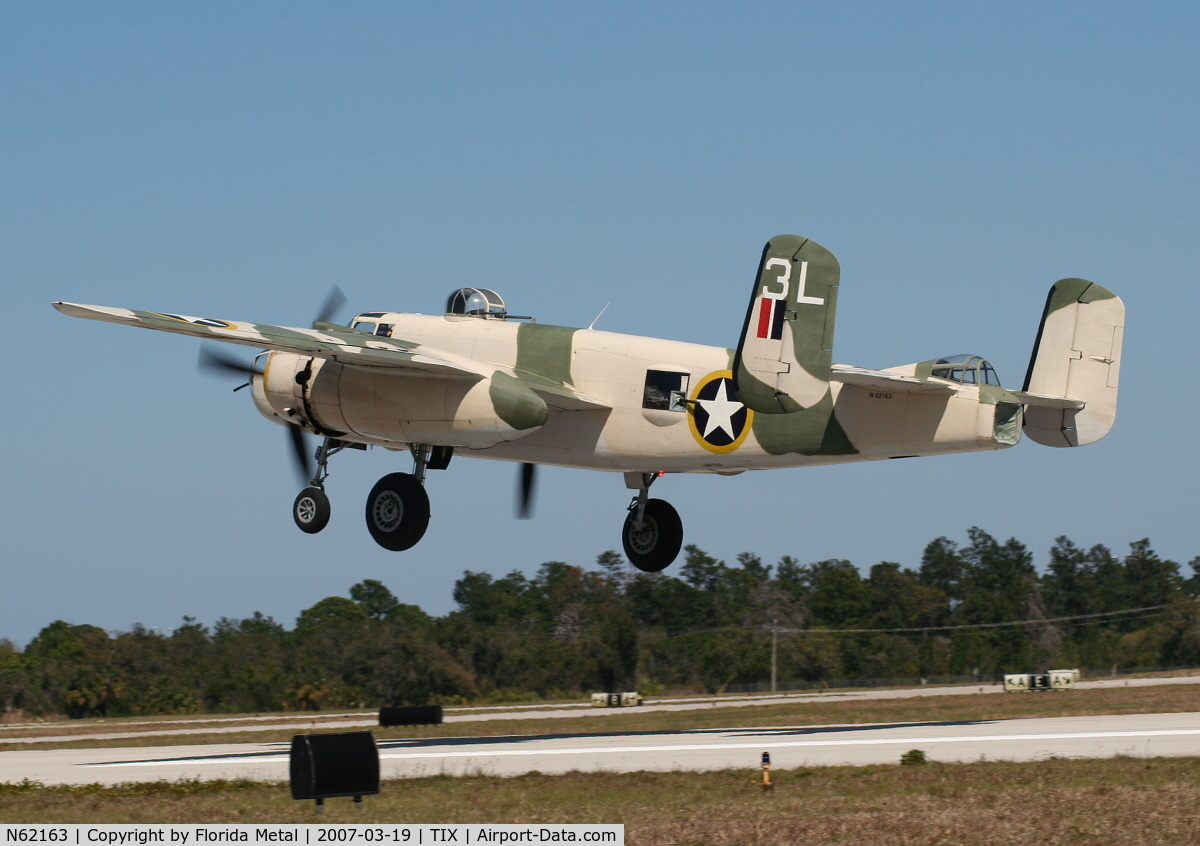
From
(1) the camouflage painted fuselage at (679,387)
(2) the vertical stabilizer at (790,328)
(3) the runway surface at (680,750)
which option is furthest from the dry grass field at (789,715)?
(2) the vertical stabilizer at (790,328)

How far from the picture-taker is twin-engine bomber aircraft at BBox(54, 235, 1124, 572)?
24.2m

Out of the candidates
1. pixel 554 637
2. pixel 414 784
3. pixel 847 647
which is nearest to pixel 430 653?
pixel 554 637

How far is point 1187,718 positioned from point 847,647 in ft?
181

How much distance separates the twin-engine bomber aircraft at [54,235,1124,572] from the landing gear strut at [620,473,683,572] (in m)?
0.03

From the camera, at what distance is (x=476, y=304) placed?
100ft

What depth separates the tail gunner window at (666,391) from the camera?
2698 cm

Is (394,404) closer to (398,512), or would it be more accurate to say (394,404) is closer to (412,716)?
(398,512)

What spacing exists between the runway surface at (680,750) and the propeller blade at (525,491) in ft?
16.8

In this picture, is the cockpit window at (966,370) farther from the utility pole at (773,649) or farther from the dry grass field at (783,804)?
the utility pole at (773,649)

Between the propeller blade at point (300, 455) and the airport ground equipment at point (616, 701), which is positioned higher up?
the propeller blade at point (300, 455)

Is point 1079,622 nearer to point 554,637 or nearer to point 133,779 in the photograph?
point 554,637

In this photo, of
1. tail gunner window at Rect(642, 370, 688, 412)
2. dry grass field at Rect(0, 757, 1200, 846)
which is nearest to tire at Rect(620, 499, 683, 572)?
tail gunner window at Rect(642, 370, 688, 412)

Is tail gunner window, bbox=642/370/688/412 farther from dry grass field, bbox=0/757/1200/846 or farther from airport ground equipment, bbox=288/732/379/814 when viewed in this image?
airport ground equipment, bbox=288/732/379/814

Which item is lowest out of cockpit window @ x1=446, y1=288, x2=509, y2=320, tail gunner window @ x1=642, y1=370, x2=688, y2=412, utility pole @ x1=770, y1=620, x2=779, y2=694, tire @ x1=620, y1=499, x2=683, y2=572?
utility pole @ x1=770, y1=620, x2=779, y2=694
